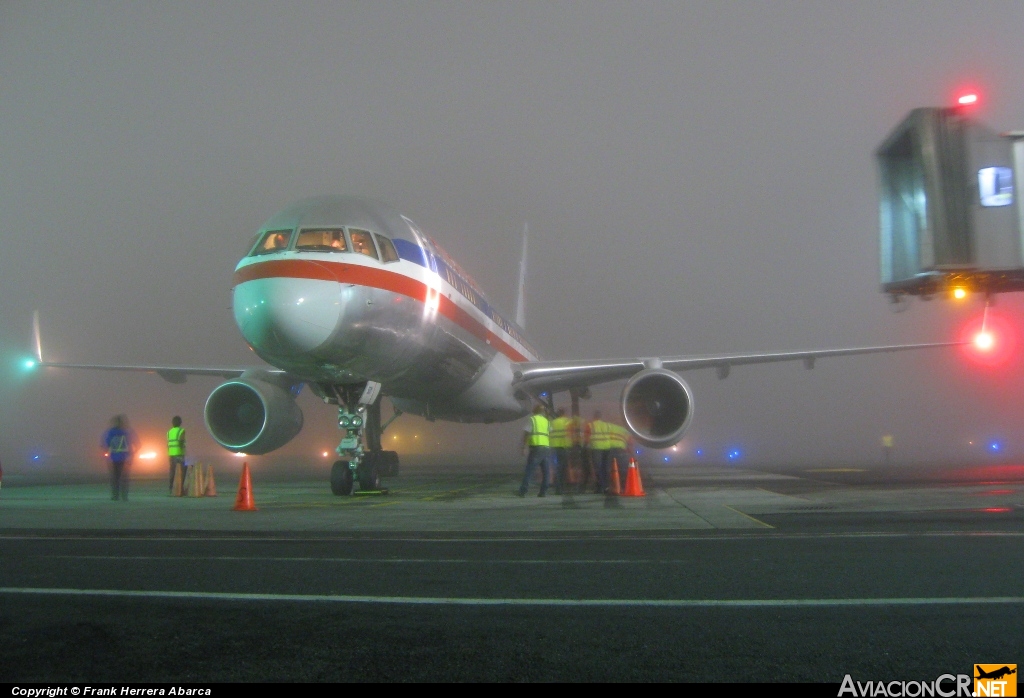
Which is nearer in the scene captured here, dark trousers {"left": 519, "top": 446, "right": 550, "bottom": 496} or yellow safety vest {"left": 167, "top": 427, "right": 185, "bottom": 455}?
dark trousers {"left": 519, "top": 446, "right": 550, "bottom": 496}

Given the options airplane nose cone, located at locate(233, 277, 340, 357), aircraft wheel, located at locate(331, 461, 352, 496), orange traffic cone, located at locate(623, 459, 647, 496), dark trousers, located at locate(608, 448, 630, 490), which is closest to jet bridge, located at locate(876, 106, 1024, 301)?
orange traffic cone, located at locate(623, 459, 647, 496)

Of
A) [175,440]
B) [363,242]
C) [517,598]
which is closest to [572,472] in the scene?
[363,242]

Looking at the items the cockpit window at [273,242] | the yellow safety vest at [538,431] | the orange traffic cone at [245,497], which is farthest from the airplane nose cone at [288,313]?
the yellow safety vest at [538,431]

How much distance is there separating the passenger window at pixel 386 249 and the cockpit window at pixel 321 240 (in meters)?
0.67

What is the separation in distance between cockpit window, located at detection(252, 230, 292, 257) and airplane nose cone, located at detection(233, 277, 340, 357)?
609mm

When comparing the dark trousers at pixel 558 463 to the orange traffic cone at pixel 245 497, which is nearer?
the orange traffic cone at pixel 245 497

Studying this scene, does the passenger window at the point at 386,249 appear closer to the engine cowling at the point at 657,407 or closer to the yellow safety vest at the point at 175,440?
the engine cowling at the point at 657,407

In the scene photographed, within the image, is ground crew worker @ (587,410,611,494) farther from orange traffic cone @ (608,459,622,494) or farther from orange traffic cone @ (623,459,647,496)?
orange traffic cone @ (623,459,647,496)

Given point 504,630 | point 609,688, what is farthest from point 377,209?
point 609,688

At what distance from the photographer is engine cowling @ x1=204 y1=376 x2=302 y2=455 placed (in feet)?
47.8

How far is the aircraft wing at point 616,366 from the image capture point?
1811cm

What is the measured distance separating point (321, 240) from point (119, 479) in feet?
20.1

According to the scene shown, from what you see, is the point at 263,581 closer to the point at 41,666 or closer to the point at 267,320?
the point at 41,666

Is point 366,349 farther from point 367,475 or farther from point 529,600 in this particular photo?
point 529,600
